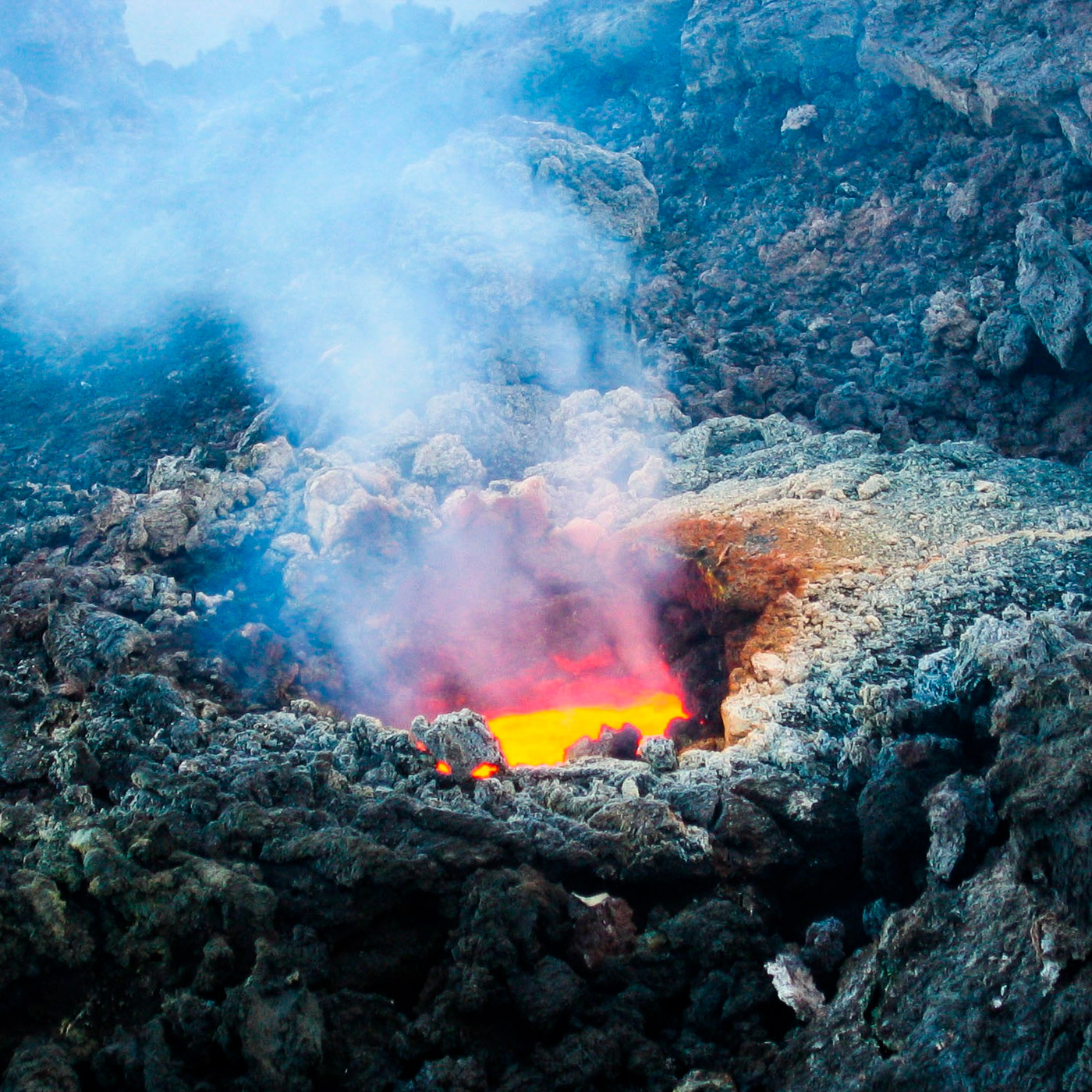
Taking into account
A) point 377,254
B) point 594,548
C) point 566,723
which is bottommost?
point 566,723

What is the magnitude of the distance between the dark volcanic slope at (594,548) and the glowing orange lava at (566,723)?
3.12 ft

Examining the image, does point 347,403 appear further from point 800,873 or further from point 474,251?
point 800,873

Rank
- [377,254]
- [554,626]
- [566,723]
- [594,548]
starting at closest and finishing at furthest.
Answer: [566,723], [554,626], [594,548], [377,254]

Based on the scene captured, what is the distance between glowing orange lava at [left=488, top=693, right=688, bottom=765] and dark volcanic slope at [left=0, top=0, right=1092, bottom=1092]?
3.12 ft

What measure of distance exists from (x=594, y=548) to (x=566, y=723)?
3360 mm

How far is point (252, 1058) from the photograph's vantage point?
5305mm

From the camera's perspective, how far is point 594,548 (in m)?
14.7

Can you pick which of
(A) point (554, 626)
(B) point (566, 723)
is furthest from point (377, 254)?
(B) point (566, 723)

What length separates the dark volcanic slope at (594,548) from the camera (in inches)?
226

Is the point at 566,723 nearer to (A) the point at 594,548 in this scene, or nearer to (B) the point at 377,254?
(A) the point at 594,548

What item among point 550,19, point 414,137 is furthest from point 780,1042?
point 550,19

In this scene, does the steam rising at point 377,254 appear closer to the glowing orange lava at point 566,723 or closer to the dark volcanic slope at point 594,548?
the dark volcanic slope at point 594,548

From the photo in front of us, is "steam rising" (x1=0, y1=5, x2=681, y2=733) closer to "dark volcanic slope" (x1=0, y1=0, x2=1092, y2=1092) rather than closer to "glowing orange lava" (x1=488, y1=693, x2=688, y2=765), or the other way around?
"dark volcanic slope" (x1=0, y1=0, x2=1092, y2=1092)

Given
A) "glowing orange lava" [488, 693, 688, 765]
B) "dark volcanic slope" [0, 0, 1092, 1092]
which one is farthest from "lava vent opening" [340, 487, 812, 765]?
"dark volcanic slope" [0, 0, 1092, 1092]
